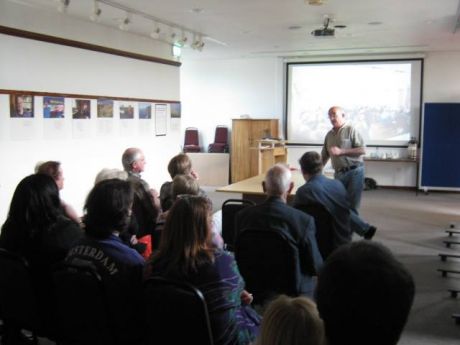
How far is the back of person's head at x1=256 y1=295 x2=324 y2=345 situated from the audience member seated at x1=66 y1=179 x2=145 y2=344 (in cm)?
110

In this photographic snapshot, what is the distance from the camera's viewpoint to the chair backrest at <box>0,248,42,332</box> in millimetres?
2275

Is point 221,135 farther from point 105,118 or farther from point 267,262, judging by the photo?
point 267,262

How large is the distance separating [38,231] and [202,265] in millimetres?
1008

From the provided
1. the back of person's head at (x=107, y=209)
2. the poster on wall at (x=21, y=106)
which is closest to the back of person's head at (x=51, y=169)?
the back of person's head at (x=107, y=209)

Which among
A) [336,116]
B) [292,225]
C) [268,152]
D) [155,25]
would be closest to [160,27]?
[155,25]

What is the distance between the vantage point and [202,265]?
1.99 metres

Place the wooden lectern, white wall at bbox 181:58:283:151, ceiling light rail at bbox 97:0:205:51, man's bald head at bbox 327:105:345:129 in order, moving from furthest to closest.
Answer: white wall at bbox 181:58:283:151 → the wooden lectern → ceiling light rail at bbox 97:0:205:51 → man's bald head at bbox 327:105:345:129

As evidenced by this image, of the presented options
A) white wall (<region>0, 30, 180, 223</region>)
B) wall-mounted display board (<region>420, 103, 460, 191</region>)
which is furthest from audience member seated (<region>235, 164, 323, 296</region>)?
wall-mounted display board (<region>420, 103, 460, 191</region>)

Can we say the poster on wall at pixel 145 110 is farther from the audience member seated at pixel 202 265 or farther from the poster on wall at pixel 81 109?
the audience member seated at pixel 202 265

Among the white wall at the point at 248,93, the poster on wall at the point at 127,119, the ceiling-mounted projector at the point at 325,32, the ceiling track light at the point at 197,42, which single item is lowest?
the poster on wall at the point at 127,119

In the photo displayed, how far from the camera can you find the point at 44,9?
5797mm

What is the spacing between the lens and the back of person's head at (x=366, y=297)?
3.30 feet

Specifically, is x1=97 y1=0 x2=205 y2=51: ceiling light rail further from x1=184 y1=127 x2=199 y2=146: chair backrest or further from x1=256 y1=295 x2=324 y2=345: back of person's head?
x1=256 y1=295 x2=324 y2=345: back of person's head

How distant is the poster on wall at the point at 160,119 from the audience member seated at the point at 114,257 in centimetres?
614
